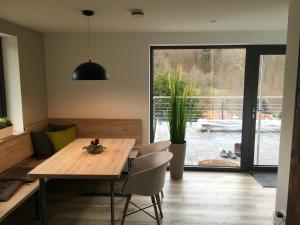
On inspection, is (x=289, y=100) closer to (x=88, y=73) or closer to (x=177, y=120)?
(x=177, y=120)

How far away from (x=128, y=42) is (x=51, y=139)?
1931 mm

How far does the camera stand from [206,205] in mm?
3283

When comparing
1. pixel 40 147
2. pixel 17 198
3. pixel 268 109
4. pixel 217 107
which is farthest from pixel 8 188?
pixel 268 109

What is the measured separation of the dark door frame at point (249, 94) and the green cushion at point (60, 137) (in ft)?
4.50

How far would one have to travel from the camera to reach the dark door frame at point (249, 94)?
13.6ft

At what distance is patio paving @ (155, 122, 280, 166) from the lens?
14.6 feet

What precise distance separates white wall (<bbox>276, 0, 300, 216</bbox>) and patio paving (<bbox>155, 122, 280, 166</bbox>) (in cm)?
191

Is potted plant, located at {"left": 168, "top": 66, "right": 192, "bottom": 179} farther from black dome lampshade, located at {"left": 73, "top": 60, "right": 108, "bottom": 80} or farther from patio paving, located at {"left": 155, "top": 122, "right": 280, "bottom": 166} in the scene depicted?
black dome lampshade, located at {"left": 73, "top": 60, "right": 108, "bottom": 80}

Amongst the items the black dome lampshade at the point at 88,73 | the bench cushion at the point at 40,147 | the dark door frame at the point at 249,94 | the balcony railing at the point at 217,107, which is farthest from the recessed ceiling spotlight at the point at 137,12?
the bench cushion at the point at 40,147

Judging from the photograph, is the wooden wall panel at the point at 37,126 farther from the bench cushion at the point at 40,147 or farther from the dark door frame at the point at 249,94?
the dark door frame at the point at 249,94

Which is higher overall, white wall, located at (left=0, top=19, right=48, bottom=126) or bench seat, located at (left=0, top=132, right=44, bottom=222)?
white wall, located at (left=0, top=19, right=48, bottom=126)

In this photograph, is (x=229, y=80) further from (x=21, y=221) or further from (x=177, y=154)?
(x=21, y=221)

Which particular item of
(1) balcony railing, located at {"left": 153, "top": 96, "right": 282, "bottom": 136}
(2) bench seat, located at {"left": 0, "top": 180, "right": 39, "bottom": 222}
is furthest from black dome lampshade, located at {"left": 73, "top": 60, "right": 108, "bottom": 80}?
(1) balcony railing, located at {"left": 153, "top": 96, "right": 282, "bottom": 136}

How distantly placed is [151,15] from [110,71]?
5.04ft
